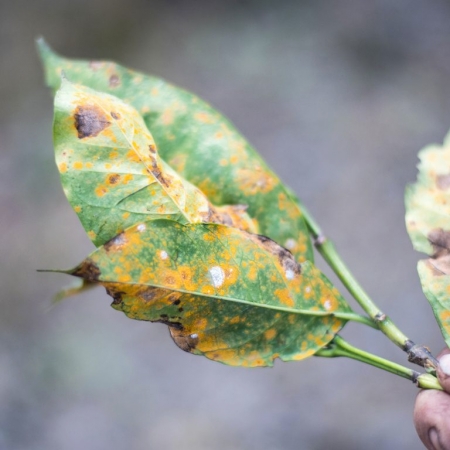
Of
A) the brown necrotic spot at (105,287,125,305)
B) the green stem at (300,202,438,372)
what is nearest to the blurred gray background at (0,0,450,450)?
the green stem at (300,202,438,372)

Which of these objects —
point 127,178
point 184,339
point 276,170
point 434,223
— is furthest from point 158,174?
point 276,170

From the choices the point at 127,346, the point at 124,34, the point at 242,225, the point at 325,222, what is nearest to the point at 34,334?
the point at 127,346

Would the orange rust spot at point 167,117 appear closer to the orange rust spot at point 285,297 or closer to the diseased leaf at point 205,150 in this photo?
the diseased leaf at point 205,150

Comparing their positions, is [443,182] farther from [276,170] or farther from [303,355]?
[276,170]

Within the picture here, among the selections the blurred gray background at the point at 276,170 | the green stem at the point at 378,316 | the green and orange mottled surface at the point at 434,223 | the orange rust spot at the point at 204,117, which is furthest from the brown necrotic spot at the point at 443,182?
the blurred gray background at the point at 276,170

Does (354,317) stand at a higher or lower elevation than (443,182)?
lower

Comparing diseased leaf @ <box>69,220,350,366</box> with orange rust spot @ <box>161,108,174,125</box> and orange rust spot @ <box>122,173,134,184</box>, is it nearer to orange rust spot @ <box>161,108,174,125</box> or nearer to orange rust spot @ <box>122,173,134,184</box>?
orange rust spot @ <box>122,173,134,184</box>
